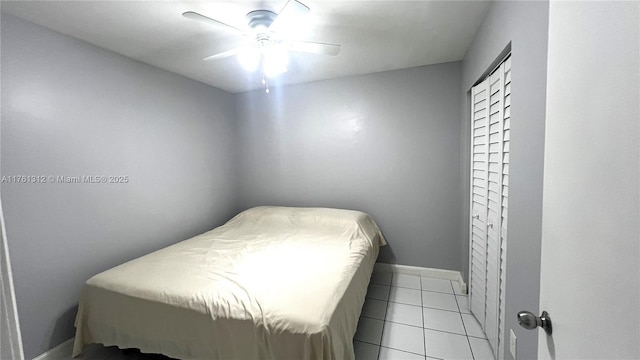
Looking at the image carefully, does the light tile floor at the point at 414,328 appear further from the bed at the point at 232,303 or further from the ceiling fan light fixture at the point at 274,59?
the ceiling fan light fixture at the point at 274,59

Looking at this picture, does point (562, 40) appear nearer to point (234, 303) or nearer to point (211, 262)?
point (234, 303)

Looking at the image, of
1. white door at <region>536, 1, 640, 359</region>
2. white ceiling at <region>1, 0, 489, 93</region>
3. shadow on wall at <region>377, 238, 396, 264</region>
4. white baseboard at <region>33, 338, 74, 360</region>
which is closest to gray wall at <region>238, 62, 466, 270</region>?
shadow on wall at <region>377, 238, 396, 264</region>

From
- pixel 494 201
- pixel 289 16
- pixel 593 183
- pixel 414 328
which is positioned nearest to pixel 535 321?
pixel 593 183

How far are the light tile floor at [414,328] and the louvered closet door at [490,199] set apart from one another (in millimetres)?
155

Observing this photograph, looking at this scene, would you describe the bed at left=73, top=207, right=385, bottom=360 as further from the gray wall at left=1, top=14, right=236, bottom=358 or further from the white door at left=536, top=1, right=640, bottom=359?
the white door at left=536, top=1, right=640, bottom=359

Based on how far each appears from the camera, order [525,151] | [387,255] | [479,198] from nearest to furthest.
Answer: [525,151], [479,198], [387,255]

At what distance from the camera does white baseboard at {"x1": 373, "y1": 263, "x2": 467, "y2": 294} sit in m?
2.73

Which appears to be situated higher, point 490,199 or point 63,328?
Result: point 490,199

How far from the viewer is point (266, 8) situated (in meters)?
1.61

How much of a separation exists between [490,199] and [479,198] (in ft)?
0.76

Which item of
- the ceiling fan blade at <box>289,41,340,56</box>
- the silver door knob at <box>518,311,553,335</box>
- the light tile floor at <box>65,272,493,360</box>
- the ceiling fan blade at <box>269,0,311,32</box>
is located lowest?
the light tile floor at <box>65,272,493,360</box>

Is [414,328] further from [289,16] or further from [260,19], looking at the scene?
[260,19]

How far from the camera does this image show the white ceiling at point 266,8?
158 cm

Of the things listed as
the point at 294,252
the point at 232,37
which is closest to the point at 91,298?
the point at 294,252
